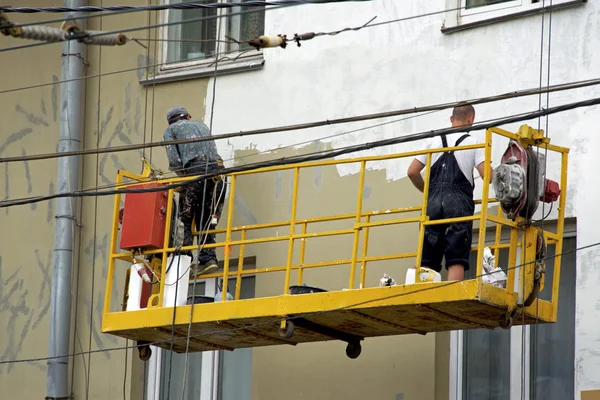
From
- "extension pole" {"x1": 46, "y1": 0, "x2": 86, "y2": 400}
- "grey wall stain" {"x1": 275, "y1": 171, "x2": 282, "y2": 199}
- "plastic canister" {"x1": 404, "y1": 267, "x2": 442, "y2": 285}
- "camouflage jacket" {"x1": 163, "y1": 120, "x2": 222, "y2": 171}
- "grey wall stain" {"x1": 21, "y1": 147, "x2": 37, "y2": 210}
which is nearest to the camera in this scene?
"plastic canister" {"x1": 404, "y1": 267, "x2": 442, "y2": 285}

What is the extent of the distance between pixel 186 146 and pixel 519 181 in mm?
3691

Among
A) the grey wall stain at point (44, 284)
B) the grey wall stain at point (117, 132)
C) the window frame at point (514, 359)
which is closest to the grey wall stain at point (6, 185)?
the grey wall stain at point (44, 284)

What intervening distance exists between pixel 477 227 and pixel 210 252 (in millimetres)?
2500

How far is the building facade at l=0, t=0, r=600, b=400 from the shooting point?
42.8 feet

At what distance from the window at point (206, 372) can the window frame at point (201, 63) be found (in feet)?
7.03

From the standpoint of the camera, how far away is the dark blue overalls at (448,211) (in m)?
12.1

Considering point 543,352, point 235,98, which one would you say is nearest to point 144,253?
point 235,98

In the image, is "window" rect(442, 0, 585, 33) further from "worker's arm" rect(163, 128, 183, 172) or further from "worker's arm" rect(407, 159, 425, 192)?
"worker's arm" rect(163, 128, 183, 172)

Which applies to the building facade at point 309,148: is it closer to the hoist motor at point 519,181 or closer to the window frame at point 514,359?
the window frame at point 514,359

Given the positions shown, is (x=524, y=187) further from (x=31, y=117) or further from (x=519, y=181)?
(x=31, y=117)

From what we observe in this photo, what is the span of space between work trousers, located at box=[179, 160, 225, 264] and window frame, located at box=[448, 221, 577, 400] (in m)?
2.40

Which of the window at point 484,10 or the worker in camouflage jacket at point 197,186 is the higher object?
the window at point 484,10

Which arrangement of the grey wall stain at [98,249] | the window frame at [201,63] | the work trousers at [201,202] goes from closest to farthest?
the work trousers at [201,202] → the window frame at [201,63] → the grey wall stain at [98,249]

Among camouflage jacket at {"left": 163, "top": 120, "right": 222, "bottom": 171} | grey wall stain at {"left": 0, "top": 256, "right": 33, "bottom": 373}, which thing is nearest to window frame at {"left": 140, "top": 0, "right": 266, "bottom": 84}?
camouflage jacket at {"left": 163, "top": 120, "right": 222, "bottom": 171}
